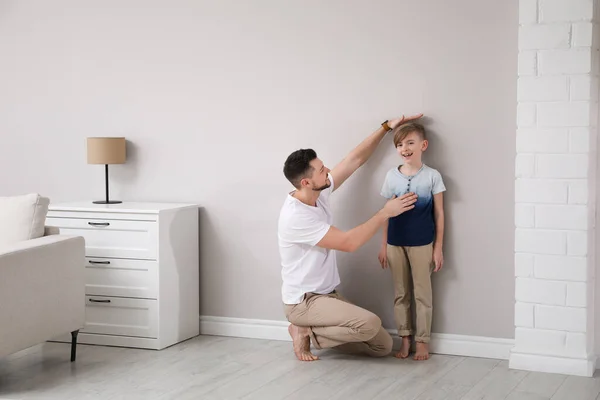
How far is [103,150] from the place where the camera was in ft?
15.4

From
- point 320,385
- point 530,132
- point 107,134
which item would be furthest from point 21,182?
point 530,132

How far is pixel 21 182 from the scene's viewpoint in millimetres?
5270

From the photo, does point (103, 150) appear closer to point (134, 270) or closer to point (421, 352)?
point (134, 270)

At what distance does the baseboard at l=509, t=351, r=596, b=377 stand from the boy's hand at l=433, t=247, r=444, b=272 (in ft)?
1.82

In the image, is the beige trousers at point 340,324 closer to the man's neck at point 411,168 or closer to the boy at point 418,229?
the boy at point 418,229

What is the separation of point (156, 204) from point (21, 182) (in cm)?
113

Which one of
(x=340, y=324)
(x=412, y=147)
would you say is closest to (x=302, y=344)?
(x=340, y=324)

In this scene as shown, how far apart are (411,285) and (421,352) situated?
359mm

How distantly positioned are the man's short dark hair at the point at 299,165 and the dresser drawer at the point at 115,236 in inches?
32.1

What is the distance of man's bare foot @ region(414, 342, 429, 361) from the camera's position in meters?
4.12

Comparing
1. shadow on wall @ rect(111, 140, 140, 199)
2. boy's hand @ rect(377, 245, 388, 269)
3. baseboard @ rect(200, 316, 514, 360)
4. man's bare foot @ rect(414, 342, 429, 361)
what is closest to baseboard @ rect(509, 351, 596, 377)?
baseboard @ rect(200, 316, 514, 360)

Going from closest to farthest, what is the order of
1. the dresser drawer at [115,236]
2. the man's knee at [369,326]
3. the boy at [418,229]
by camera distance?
the man's knee at [369,326] < the boy at [418,229] < the dresser drawer at [115,236]

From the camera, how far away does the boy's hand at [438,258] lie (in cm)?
415

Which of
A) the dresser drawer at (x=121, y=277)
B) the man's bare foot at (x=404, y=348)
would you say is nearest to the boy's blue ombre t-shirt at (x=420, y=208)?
the man's bare foot at (x=404, y=348)
